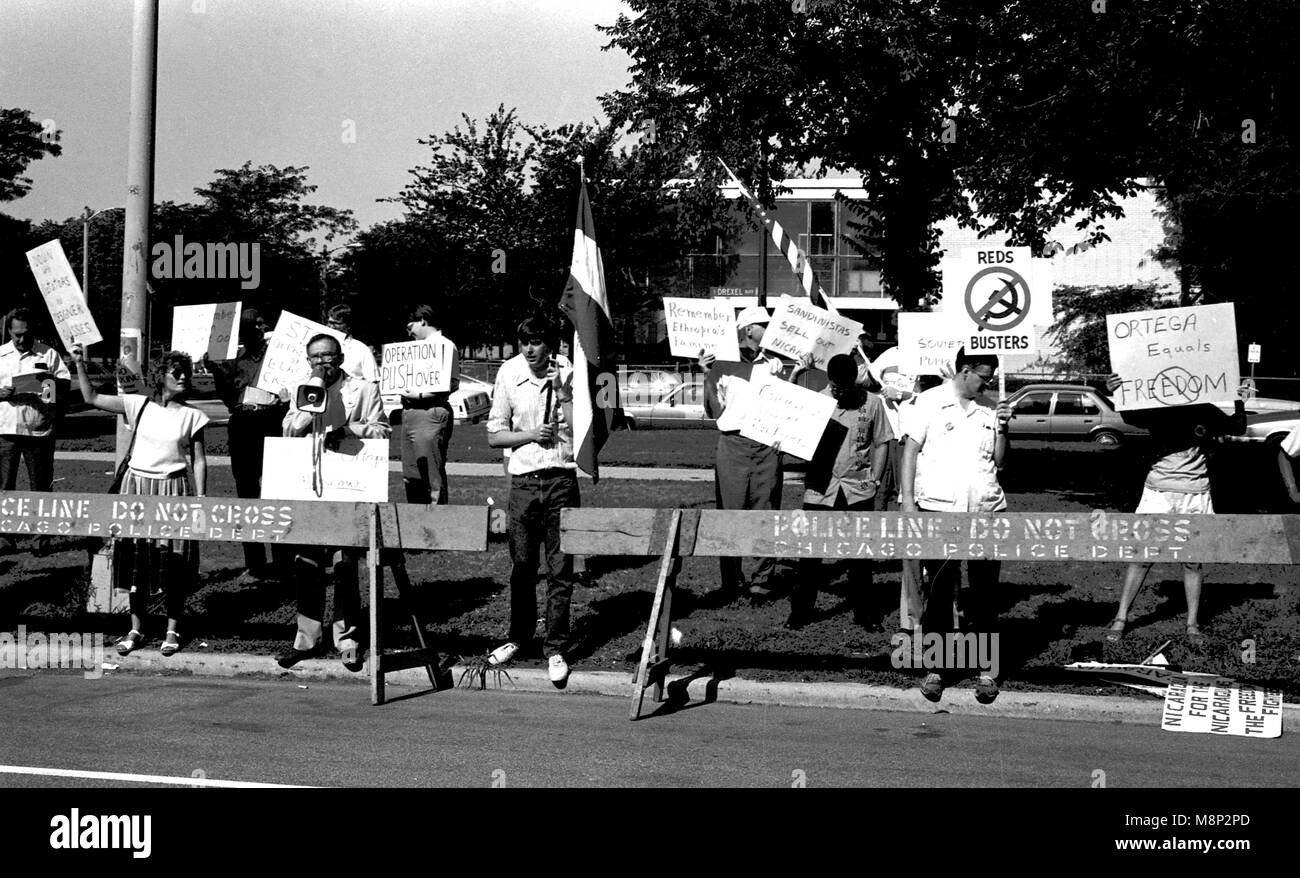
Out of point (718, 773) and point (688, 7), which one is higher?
point (688, 7)

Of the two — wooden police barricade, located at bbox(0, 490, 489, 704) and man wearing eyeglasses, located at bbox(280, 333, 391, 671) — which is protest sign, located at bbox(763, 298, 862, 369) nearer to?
wooden police barricade, located at bbox(0, 490, 489, 704)

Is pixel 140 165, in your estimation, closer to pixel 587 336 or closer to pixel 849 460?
pixel 587 336

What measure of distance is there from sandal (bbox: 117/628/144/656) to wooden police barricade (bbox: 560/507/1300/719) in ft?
10.1

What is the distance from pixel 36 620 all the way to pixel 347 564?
269 cm

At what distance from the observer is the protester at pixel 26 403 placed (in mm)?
10961

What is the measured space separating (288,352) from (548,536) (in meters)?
2.85

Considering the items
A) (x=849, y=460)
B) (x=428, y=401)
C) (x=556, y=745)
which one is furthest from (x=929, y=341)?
(x=556, y=745)

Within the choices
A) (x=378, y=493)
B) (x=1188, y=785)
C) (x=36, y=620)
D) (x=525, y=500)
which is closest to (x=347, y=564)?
(x=378, y=493)

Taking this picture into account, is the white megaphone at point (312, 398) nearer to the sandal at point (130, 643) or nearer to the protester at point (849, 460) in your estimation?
the sandal at point (130, 643)

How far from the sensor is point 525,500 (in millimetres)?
7934

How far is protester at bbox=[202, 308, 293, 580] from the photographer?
9.92 meters

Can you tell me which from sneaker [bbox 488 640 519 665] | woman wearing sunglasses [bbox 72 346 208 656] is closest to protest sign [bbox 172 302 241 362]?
woman wearing sunglasses [bbox 72 346 208 656]

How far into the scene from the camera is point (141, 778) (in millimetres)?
5746

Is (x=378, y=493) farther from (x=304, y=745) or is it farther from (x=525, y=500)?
(x=304, y=745)
